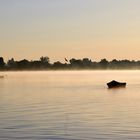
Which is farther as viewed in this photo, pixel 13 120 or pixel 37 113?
pixel 37 113

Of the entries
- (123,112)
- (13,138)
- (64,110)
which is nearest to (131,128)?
(13,138)

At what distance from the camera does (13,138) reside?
1421 inches

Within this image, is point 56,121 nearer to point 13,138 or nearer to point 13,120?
point 13,120

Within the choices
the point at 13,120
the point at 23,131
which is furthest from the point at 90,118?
the point at 23,131

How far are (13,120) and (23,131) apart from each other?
851 centimetres

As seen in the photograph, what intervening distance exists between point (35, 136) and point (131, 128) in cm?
958

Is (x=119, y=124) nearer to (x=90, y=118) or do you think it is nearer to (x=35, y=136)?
(x=90, y=118)

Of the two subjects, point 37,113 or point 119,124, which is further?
point 37,113

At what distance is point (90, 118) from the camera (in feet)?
165

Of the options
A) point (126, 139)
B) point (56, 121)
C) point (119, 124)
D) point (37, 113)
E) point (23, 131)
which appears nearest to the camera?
point (126, 139)

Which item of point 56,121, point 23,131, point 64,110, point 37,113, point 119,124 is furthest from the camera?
point 64,110

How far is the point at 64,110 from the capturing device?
201 ft

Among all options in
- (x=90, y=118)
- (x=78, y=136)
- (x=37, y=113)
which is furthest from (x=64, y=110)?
(x=78, y=136)

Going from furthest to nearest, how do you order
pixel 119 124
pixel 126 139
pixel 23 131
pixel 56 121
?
pixel 56 121 < pixel 119 124 < pixel 23 131 < pixel 126 139
